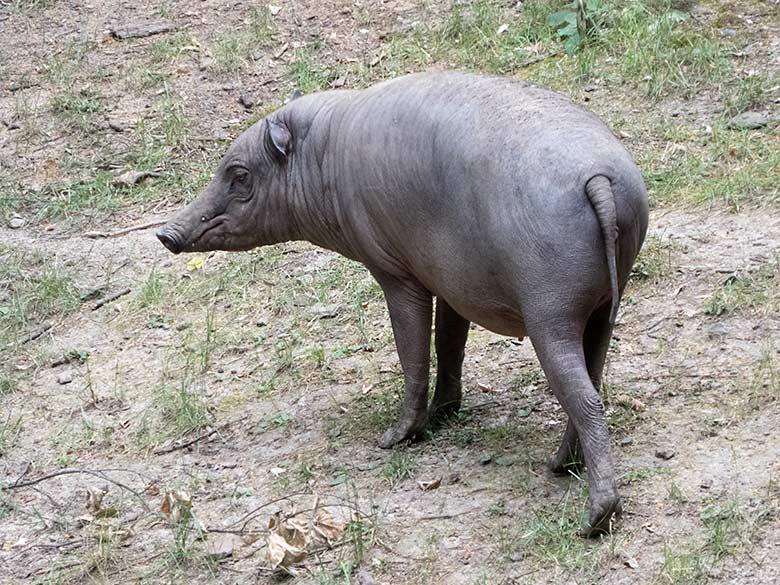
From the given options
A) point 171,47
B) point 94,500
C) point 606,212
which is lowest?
point 94,500

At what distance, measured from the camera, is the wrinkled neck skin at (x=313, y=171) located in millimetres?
5848

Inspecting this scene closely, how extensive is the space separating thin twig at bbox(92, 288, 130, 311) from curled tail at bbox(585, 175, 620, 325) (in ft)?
13.9

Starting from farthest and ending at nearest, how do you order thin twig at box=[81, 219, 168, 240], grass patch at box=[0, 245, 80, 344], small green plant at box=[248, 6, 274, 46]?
small green plant at box=[248, 6, 274, 46] < thin twig at box=[81, 219, 168, 240] < grass patch at box=[0, 245, 80, 344]

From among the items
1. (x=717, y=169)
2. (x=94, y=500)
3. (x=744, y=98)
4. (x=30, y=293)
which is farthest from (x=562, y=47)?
(x=94, y=500)

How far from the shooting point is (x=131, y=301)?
310 inches

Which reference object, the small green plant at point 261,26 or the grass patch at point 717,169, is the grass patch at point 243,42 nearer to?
the small green plant at point 261,26

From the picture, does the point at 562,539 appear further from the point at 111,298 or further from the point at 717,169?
the point at 111,298

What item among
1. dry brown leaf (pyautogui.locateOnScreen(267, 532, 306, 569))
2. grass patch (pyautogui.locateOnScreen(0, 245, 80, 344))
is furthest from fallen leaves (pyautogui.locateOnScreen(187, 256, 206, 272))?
dry brown leaf (pyautogui.locateOnScreen(267, 532, 306, 569))

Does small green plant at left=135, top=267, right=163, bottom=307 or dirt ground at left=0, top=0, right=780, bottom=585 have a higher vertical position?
dirt ground at left=0, top=0, right=780, bottom=585

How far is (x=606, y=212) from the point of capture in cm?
457

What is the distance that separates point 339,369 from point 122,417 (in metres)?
1.18

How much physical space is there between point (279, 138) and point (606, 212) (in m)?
1.91

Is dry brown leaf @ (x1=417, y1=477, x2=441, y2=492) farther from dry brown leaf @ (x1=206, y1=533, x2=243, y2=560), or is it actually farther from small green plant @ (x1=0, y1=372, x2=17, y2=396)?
small green plant @ (x1=0, y1=372, x2=17, y2=396)

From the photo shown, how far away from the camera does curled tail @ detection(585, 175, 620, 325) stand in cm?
457
